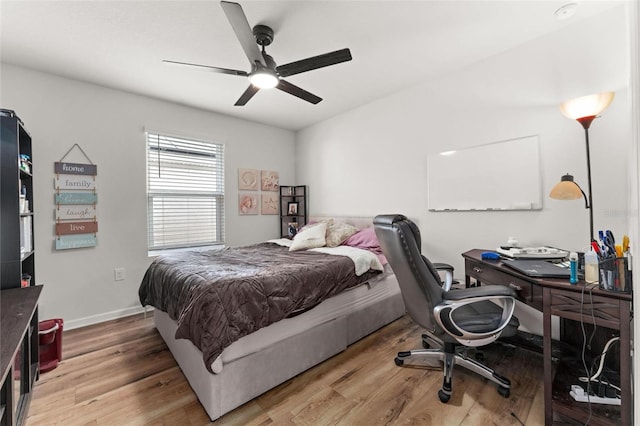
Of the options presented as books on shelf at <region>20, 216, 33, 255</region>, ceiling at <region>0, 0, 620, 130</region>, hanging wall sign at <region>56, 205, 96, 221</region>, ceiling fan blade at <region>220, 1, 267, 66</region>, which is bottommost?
books on shelf at <region>20, 216, 33, 255</region>

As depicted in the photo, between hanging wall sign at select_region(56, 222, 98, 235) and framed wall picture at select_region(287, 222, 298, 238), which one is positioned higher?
hanging wall sign at select_region(56, 222, 98, 235)

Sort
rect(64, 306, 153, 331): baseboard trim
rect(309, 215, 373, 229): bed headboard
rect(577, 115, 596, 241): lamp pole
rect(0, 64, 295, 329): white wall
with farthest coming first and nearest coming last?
rect(309, 215, 373, 229): bed headboard → rect(64, 306, 153, 331): baseboard trim → rect(0, 64, 295, 329): white wall → rect(577, 115, 596, 241): lamp pole

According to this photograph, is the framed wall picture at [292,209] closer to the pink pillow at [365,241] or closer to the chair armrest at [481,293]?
the pink pillow at [365,241]

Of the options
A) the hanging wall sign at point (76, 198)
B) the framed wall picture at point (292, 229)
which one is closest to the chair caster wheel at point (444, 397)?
the framed wall picture at point (292, 229)

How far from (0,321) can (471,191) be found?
3341 millimetres

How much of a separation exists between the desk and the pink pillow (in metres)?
1.36

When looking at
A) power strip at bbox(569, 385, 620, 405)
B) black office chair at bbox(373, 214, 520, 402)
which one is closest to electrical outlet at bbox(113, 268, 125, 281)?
black office chair at bbox(373, 214, 520, 402)

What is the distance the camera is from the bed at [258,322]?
1519 mm

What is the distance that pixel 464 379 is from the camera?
1.83 meters

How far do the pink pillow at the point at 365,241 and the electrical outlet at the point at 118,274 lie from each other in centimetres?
259

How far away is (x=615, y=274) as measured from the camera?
1211 mm

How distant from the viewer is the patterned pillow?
3.16 m

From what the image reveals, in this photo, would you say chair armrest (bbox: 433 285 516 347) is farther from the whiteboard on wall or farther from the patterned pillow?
the patterned pillow

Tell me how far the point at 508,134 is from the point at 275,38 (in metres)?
2.19
